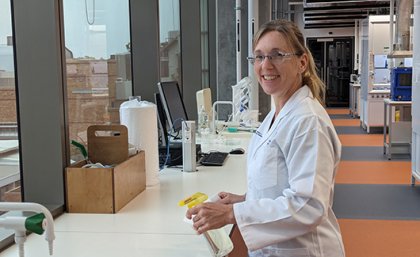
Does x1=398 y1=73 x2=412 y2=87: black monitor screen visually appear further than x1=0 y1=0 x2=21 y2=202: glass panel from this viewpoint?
Yes

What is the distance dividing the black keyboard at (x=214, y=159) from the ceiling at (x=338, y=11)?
9881mm

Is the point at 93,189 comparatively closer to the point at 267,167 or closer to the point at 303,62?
the point at 267,167

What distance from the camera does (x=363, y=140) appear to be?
10.4 metres

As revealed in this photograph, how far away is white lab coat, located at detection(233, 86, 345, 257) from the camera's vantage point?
1.46 m

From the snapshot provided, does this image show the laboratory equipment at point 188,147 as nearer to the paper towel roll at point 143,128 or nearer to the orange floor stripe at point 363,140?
the paper towel roll at point 143,128

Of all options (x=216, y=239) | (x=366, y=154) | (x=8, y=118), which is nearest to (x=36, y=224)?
(x=216, y=239)

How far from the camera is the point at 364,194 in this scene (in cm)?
600

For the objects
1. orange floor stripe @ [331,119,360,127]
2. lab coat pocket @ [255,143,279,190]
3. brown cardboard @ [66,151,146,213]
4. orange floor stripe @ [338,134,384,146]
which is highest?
lab coat pocket @ [255,143,279,190]

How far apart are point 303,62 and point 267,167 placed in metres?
0.38

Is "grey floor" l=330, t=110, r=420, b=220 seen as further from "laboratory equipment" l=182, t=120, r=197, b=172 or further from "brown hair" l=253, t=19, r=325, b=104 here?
"brown hair" l=253, t=19, r=325, b=104

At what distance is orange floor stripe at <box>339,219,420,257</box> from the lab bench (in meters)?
3.68

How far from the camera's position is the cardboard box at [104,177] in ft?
7.25

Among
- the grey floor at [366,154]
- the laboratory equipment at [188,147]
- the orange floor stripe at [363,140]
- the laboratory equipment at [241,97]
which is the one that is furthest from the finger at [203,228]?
the orange floor stripe at [363,140]

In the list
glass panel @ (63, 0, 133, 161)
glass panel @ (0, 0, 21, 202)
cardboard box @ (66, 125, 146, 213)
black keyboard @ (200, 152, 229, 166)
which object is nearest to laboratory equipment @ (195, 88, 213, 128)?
glass panel @ (63, 0, 133, 161)
